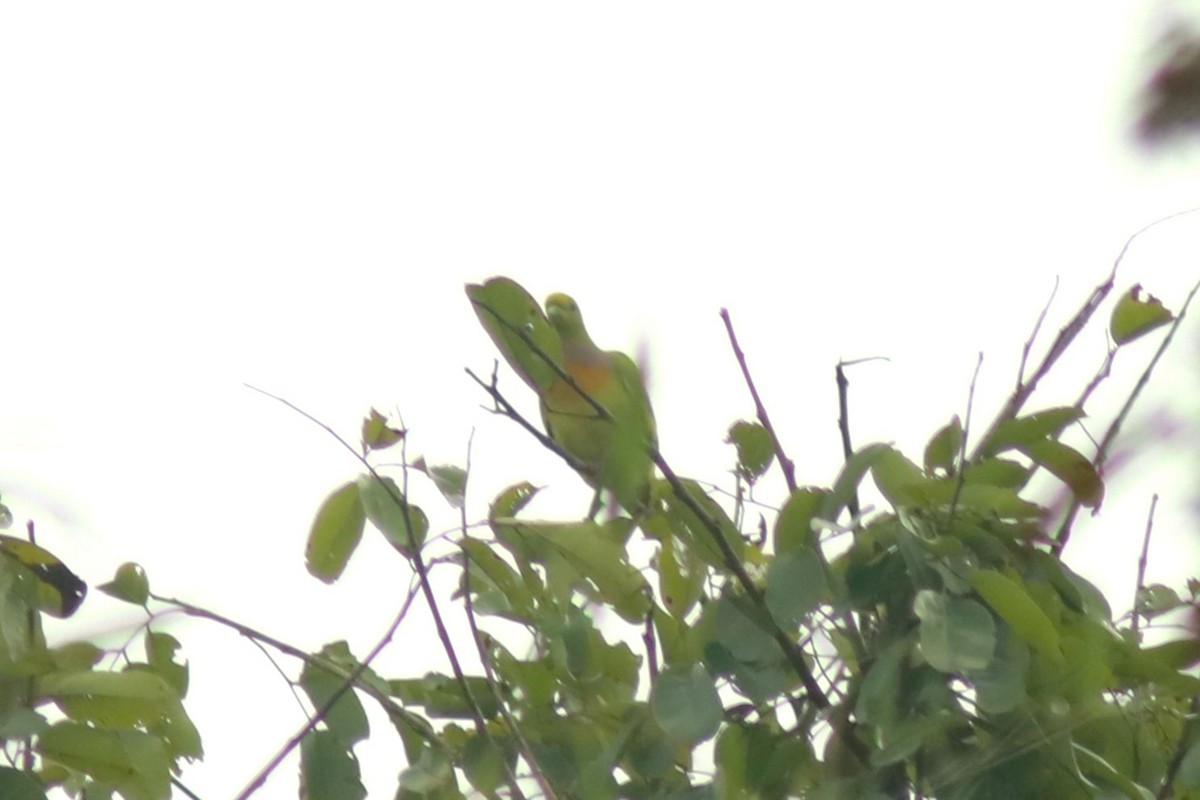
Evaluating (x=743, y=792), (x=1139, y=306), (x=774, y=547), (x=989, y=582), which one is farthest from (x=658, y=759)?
(x=1139, y=306)

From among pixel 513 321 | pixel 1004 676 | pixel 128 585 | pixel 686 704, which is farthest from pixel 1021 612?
pixel 128 585

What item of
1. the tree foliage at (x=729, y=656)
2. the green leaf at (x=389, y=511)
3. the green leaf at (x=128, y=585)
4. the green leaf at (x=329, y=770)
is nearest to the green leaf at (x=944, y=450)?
the tree foliage at (x=729, y=656)

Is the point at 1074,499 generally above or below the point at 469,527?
below

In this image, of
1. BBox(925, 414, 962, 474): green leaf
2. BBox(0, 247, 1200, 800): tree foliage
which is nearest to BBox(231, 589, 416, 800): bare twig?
BBox(0, 247, 1200, 800): tree foliage

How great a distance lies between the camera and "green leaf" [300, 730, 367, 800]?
118 centimetres

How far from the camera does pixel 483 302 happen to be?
1111 mm

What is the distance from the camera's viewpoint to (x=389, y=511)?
114cm

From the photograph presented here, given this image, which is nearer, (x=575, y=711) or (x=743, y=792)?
(x=743, y=792)

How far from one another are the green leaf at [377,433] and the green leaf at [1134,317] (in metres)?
0.63

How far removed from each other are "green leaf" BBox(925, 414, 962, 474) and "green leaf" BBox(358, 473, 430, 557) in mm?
435

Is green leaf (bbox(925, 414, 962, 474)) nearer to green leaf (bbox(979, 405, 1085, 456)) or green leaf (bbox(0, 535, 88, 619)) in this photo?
green leaf (bbox(979, 405, 1085, 456))

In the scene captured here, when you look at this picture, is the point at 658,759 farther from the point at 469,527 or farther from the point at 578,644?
the point at 469,527

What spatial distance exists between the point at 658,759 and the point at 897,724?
204 millimetres

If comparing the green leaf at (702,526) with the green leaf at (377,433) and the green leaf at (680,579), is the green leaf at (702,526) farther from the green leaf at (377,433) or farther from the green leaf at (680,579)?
the green leaf at (377,433)
